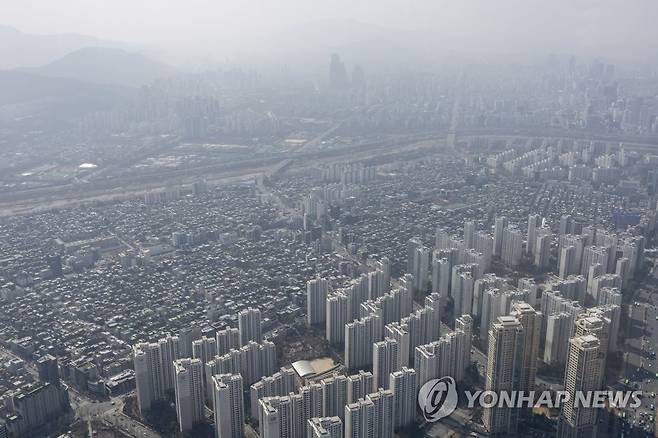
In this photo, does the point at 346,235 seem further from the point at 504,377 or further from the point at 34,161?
the point at 34,161

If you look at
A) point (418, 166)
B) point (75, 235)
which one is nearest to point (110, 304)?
point (75, 235)

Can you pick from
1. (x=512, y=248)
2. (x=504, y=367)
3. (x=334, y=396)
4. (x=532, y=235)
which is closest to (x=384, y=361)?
(x=334, y=396)

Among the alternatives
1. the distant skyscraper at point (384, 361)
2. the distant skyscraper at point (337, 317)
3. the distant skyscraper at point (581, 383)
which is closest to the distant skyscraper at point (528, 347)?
the distant skyscraper at point (581, 383)

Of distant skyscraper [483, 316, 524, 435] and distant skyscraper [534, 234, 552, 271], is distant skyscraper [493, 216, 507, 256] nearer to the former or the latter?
distant skyscraper [534, 234, 552, 271]

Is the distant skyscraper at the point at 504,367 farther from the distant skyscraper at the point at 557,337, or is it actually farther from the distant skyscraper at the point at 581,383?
the distant skyscraper at the point at 557,337

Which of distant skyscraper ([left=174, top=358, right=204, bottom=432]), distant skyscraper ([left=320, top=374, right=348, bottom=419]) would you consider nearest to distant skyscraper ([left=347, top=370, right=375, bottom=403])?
distant skyscraper ([left=320, top=374, right=348, bottom=419])
